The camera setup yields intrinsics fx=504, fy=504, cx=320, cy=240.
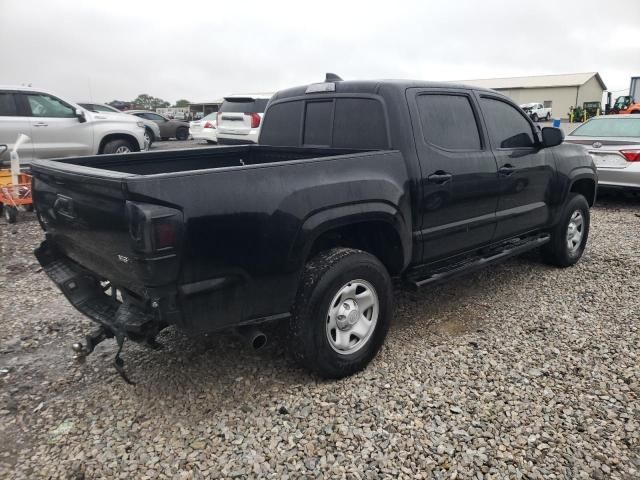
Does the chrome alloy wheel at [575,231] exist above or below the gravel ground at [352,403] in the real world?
above

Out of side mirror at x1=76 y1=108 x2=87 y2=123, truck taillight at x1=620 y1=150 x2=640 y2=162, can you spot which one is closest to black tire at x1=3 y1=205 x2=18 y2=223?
Result: side mirror at x1=76 y1=108 x2=87 y2=123

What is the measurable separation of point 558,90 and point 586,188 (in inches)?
2109

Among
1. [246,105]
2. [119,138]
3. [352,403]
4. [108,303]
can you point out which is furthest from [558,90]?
[108,303]

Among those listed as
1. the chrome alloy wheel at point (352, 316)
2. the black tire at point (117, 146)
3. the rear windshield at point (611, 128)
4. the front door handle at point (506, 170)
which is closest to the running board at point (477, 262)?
the chrome alloy wheel at point (352, 316)

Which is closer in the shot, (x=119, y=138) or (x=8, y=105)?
(x=8, y=105)

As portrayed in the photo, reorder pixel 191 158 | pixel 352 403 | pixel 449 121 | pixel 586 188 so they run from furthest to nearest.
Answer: pixel 586 188, pixel 191 158, pixel 449 121, pixel 352 403

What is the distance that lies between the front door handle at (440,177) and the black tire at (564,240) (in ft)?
7.13

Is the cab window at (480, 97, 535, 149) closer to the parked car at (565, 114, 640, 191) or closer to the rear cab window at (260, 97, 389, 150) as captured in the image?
the rear cab window at (260, 97, 389, 150)

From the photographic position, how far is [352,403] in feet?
9.70

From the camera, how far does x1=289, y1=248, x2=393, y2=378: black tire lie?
292cm

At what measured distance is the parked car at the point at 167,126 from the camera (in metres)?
23.0

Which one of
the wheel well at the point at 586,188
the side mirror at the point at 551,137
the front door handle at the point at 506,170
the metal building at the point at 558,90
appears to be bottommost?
the wheel well at the point at 586,188

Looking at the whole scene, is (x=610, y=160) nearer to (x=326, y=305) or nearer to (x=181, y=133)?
(x=326, y=305)

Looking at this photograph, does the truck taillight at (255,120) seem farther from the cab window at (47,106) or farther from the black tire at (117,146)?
the cab window at (47,106)
